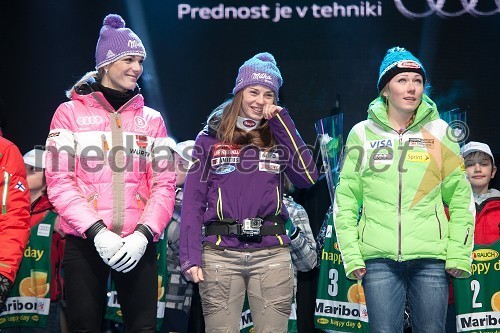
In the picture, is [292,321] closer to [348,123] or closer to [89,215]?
[348,123]

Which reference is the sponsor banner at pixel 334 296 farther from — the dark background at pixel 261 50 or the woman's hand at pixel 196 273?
the woman's hand at pixel 196 273

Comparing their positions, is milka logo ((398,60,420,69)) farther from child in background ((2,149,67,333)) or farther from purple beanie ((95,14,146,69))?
child in background ((2,149,67,333))

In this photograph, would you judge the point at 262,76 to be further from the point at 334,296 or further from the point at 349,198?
the point at 334,296

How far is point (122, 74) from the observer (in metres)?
3.88

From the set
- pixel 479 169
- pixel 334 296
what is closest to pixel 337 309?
pixel 334 296

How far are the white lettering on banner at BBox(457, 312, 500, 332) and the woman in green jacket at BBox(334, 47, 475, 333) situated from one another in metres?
1.50

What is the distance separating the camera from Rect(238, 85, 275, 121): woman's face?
3898 mm

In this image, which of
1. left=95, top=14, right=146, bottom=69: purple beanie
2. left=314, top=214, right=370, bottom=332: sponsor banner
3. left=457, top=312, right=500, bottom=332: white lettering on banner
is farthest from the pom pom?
left=457, top=312, right=500, bottom=332: white lettering on banner

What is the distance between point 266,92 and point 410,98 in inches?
28.5

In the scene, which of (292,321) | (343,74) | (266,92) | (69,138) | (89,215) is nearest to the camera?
(89,215)

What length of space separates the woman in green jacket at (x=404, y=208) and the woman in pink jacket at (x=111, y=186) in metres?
0.93

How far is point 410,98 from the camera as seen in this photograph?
3.81 meters

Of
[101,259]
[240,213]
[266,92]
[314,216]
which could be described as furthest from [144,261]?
[314,216]

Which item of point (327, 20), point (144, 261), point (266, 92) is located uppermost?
point (327, 20)
